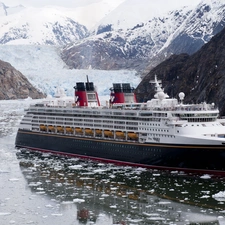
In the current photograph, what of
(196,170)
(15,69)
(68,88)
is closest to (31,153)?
(196,170)

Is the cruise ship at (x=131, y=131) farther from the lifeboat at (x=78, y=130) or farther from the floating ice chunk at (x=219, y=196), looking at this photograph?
the floating ice chunk at (x=219, y=196)

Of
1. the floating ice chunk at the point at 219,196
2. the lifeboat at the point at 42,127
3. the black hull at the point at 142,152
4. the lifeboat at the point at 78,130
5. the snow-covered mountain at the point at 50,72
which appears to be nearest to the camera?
the floating ice chunk at the point at 219,196

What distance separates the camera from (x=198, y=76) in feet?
282

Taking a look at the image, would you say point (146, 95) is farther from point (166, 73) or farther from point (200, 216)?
point (200, 216)

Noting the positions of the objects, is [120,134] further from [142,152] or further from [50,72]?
[50,72]

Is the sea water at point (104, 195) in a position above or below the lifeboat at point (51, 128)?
below

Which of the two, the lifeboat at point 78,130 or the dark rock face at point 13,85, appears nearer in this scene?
the lifeboat at point 78,130

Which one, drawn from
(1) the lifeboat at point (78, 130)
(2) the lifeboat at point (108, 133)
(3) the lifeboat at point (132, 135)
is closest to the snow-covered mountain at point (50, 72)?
(1) the lifeboat at point (78, 130)

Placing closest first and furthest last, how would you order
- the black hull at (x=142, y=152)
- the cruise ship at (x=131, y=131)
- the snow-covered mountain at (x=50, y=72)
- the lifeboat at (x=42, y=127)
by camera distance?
the black hull at (x=142, y=152) < the cruise ship at (x=131, y=131) < the lifeboat at (x=42, y=127) < the snow-covered mountain at (x=50, y=72)

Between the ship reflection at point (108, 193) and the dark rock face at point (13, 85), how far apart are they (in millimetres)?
116507

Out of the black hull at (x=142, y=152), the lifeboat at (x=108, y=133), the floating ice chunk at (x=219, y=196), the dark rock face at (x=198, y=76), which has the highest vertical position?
the dark rock face at (x=198, y=76)

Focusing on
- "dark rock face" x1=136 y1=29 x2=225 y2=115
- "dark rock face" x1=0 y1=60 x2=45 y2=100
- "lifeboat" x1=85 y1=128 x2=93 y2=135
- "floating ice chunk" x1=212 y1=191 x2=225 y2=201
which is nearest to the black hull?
"lifeboat" x1=85 y1=128 x2=93 y2=135

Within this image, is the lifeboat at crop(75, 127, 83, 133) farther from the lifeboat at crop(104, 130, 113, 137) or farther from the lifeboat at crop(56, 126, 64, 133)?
the lifeboat at crop(104, 130, 113, 137)

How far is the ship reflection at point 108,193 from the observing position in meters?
27.6
